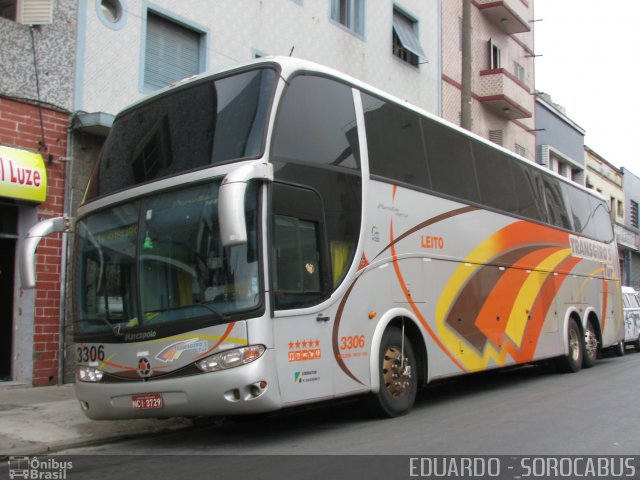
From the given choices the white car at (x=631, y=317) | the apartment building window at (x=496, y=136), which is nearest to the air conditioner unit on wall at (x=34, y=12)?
the white car at (x=631, y=317)

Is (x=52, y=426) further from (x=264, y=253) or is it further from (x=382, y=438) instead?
(x=382, y=438)

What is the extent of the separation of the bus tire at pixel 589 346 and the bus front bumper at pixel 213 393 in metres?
10.1

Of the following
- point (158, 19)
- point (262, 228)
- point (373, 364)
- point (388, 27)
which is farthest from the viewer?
point (388, 27)

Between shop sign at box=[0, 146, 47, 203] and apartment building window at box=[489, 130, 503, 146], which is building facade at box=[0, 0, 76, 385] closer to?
shop sign at box=[0, 146, 47, 203]

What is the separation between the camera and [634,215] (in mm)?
43469

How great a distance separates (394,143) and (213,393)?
4160 millimetres

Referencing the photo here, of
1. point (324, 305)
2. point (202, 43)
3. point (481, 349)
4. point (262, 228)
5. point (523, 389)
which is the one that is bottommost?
point (523, 389)

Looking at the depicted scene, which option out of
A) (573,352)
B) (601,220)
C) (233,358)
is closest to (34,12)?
Result: (233,358)

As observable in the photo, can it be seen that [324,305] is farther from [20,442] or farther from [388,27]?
[388,27]

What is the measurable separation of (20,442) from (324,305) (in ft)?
11.3

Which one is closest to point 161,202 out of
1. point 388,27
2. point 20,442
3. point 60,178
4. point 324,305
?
point 324,305

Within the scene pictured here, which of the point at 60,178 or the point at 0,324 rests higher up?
the point at 60,178

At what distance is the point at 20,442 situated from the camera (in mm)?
7082

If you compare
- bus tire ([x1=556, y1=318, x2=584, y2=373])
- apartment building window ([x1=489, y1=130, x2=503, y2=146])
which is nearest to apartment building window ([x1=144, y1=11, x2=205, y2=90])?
bus tire ([x1=556, y1=318, x2=584, y2=373])
